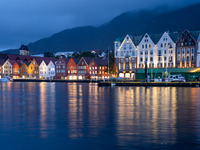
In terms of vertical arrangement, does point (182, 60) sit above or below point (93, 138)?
above

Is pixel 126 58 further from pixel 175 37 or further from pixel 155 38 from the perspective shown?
pixel 175 37

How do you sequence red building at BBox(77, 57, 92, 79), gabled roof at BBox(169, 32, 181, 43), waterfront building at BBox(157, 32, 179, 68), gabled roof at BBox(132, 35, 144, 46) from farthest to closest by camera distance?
red building at BBox(77, 57, 92, 79) < gabled roof at BBox(132, 35, 144, 46) < gabled roof at BBox(169, 32, 181, 43) < waterfront building at BBox(157, 32, 179, 68)

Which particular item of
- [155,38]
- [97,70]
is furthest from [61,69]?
[155,38]

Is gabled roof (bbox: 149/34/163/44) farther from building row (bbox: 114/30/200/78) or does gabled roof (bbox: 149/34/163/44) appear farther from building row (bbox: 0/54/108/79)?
building row (bbox: 0/54/108/79)

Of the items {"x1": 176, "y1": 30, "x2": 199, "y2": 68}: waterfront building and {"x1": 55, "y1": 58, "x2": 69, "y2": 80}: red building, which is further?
{"x1": 55, "y1": 58, "x2": 69, "y2": 80}: red building

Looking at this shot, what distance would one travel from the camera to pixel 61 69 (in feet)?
433

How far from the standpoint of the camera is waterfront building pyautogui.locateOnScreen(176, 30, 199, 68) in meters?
87.1

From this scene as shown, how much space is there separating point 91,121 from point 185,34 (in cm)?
8186

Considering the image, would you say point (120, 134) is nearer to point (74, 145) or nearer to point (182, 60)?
point (74, 145)

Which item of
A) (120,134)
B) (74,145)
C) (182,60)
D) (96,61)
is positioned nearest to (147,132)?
(120,134)

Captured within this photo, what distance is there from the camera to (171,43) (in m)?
92.2

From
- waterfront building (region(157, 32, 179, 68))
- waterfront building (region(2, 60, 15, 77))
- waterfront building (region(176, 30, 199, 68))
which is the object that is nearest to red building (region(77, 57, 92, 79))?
waterfront building (region(157, 32, 179, 68))

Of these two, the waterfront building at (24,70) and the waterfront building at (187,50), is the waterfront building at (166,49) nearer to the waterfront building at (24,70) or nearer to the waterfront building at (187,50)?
the waterfront building at (187,50)

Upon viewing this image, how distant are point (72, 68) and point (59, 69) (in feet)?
31.2
